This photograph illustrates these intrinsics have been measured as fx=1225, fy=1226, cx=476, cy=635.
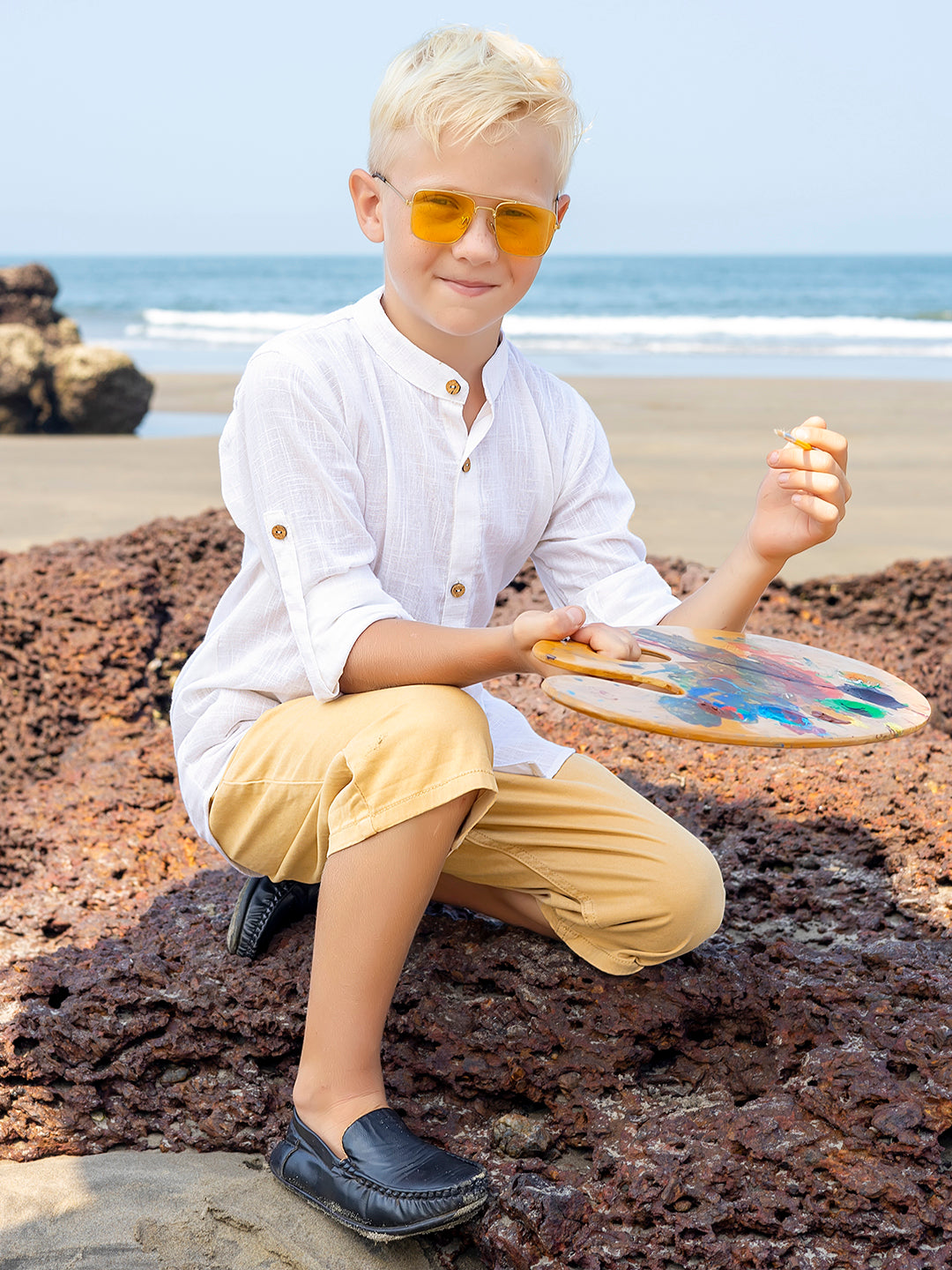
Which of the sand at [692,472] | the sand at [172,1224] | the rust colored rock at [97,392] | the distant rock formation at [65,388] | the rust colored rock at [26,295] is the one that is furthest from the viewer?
the rust colored rock at [26,295]

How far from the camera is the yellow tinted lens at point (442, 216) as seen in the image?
6.15 ft

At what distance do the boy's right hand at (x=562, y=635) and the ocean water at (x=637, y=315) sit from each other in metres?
9.52

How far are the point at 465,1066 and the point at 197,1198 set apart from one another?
17.2 inches

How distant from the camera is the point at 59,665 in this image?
3.29 m

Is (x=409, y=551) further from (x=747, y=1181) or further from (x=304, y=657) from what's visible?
(x=747, y=1181)

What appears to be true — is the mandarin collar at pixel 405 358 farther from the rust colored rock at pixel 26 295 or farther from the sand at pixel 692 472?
the rust colored rock at pixel 26 295

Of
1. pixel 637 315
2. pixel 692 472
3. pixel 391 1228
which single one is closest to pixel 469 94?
pixel 391 1228

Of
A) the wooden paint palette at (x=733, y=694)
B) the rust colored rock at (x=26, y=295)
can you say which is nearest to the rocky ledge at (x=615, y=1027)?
the wooden paint palette at (x=733, y=694)

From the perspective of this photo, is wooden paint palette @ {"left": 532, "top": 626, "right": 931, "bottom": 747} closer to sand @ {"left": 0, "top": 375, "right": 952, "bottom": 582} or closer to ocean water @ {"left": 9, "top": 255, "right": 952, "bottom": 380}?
sand @ {"left": 0, "top": 375, "right": 952, "bottom": 582}

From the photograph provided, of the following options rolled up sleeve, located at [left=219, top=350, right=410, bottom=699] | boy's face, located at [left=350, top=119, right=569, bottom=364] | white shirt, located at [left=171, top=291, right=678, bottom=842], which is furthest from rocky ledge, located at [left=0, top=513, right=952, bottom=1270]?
boy's face, located at [left=350, top=119, right=569, bottom=364]

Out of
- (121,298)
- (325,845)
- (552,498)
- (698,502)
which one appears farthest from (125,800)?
(121,298)

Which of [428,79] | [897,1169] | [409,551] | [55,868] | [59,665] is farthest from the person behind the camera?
[59,665]

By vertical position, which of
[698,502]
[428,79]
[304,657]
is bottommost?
[698,502]

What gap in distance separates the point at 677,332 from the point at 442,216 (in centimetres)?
2563
